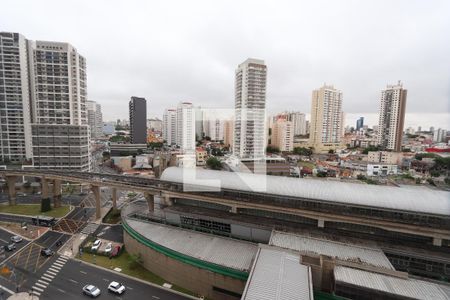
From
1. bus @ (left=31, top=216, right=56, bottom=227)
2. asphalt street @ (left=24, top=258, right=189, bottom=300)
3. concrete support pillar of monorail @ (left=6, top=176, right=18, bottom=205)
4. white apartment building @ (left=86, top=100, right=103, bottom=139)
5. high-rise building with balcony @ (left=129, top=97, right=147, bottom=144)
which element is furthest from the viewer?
white apartment building @ (left=86, top=100, right=103, bottom=139)

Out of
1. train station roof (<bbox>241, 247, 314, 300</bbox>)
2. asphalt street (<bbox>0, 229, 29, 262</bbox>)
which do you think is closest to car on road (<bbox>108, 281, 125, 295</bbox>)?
train station roof (<bbox>241, 247, 314, 300</bbox>)

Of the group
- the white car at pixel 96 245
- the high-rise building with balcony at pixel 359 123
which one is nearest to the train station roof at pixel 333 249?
the white car at pixel 96 245

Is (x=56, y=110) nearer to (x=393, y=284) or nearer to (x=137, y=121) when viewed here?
(x=137, y=121)

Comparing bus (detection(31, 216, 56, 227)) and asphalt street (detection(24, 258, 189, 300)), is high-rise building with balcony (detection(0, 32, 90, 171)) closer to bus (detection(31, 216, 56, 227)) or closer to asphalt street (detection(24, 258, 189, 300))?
bus (detection(31, 216, 56, 227))

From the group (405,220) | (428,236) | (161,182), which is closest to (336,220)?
(405,220)

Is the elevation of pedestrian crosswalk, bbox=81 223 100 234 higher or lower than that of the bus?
lower

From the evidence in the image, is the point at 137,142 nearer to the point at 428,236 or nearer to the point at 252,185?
the point at 252,185

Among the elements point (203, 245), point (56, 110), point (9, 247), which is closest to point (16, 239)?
point (9, 247)
